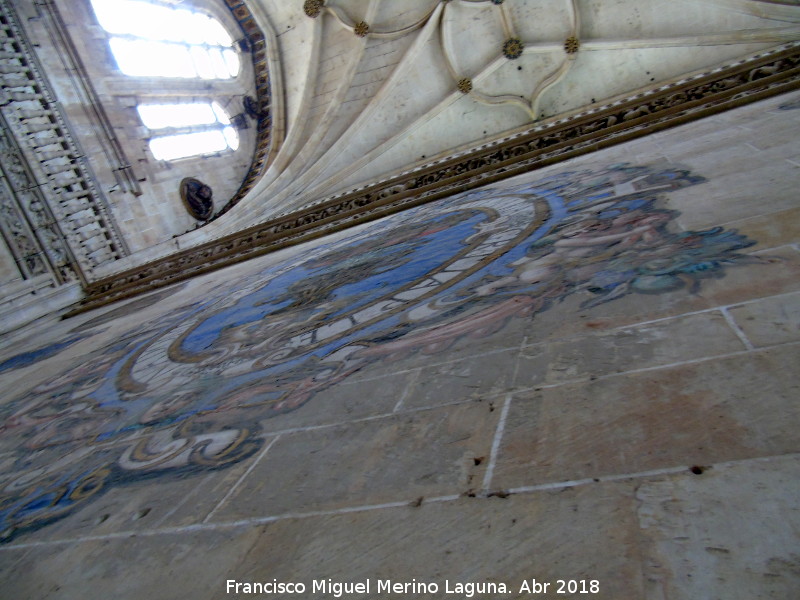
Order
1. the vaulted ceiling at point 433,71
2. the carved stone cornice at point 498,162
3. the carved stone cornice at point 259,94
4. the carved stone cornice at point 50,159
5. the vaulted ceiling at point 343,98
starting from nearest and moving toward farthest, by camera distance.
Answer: the carved stone cornice at point 498,162 → the carved stone cornice at point 50,159 → the vaulted ceiling at point 343,98 → the vaulted ceiling at point 433,71 → the carved stone cornice at point 259,94

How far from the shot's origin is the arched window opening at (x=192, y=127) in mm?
11008

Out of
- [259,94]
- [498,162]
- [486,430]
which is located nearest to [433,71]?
[259,94]

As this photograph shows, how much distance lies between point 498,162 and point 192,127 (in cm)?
719

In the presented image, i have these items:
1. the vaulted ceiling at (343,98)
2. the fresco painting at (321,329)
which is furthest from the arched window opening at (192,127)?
the fresco painting at (321,329)

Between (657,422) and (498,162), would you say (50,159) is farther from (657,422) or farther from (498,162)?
(657,422)

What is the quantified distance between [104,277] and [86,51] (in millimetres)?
4156

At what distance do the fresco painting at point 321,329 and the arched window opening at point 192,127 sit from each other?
7752mm

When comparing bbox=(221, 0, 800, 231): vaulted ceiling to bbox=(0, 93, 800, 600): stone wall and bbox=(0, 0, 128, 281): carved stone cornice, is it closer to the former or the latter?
bbox=(0, 0, 128, 281): carved stone cornice

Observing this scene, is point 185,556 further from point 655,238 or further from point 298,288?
point 298,288

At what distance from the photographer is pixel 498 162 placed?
7730 mm

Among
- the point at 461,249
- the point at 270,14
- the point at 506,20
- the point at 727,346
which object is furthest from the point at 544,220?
the point at 270,14

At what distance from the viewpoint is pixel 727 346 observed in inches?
61.0

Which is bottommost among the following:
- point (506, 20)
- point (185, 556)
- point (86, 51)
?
point (185, 556)

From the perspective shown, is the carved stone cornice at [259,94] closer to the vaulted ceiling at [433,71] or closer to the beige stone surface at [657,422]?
the vaulted ceiling at [433,71]
